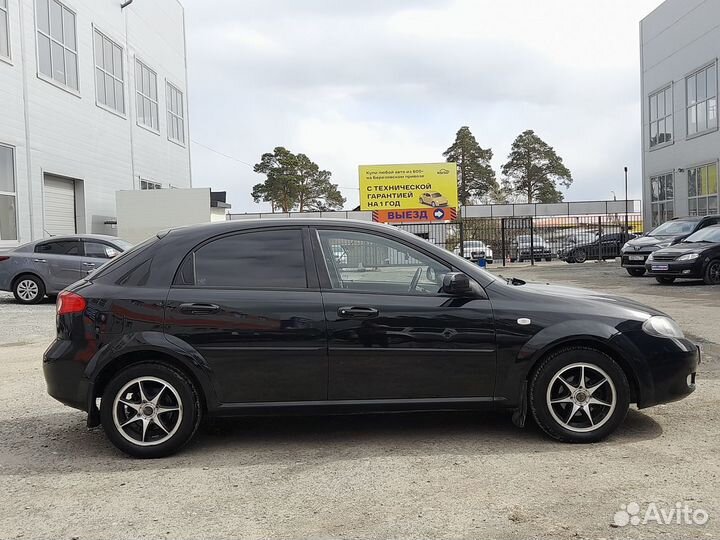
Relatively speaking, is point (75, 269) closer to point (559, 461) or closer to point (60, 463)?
point (60, 463)

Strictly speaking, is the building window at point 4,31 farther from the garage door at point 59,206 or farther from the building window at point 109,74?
the building window at point 109,74

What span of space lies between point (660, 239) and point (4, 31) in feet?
58.6

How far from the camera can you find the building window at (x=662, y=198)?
90.9 feet

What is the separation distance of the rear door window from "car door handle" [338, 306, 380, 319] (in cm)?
34

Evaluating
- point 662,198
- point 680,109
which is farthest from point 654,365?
point 662,198

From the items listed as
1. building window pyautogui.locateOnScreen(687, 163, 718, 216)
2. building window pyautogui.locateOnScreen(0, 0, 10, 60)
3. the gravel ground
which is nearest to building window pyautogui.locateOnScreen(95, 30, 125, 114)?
building window pyautogui.locateOnScreen(0, 0, 10, 60)

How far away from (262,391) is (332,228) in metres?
1.21

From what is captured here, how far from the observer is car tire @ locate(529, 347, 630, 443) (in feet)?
14.7

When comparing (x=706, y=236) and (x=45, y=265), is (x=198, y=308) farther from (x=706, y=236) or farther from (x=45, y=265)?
(x=706, y=236)

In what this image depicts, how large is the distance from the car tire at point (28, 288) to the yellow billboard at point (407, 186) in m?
20.6

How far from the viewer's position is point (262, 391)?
4438 millimetres

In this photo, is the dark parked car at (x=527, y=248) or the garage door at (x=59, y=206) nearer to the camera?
the garage door at (x=59, y=206)

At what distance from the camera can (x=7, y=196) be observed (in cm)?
1706

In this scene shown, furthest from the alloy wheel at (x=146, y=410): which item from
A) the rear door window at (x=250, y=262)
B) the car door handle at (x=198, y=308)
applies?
the rear door window at (x=250, y=262)
